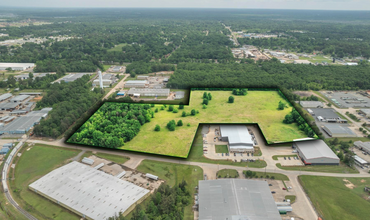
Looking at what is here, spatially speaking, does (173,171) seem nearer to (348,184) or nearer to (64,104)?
(348,184)

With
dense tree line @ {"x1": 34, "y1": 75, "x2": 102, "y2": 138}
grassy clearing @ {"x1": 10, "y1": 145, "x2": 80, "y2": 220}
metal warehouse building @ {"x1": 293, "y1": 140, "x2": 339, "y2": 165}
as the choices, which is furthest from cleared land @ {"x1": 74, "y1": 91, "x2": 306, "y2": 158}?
dense tree line @ {"x1": 34, "y1": 75, "x2": 102, "y2": 138}

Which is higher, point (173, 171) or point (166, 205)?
point (166, 205)

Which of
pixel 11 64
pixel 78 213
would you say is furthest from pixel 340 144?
pixel 11 64

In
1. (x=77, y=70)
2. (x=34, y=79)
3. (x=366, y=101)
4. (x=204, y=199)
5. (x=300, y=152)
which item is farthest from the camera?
(x=77, y=70)

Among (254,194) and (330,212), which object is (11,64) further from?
(330,212)

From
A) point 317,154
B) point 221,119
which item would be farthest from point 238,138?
Answer: point 221,119

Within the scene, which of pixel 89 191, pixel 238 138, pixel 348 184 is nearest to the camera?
pixel 89 191

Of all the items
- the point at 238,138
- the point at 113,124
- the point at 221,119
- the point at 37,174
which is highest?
the point at 221,119

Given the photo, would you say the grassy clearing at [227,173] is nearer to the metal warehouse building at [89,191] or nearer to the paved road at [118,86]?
the metal warehouse building at [89,191]
